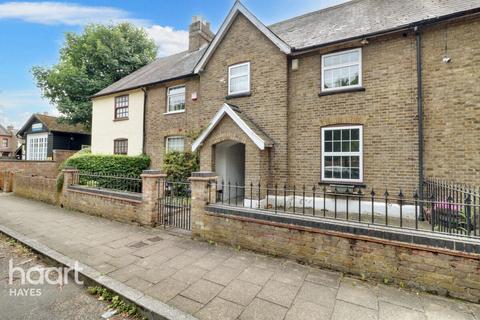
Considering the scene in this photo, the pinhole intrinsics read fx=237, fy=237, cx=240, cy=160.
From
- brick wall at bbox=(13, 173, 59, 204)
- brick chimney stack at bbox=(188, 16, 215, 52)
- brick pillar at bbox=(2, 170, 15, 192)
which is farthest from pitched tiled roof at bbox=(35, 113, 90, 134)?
brick chimney stack at bbox=(188, 16, 215, 52)

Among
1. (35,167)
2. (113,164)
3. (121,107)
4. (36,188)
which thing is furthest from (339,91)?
(35,167)

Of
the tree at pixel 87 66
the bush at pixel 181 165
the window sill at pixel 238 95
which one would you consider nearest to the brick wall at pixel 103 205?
the bush at pixel 181 165

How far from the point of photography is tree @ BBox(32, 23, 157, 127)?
20.9m

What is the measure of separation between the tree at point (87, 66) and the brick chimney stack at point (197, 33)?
8.88m

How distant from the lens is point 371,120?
26.2 feet

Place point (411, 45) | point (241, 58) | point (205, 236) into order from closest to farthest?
point (205, 236)
point (411, 45)
point (241, 58)

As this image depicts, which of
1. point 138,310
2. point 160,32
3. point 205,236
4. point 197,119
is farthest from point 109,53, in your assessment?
point 138,310

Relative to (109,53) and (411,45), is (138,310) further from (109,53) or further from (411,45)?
(109,53)

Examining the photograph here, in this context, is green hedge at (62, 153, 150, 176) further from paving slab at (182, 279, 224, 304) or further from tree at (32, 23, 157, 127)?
paving slab at (182, 279, 224, 304)

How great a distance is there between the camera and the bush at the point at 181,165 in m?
11.5

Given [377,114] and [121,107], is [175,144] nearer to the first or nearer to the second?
[121,107]

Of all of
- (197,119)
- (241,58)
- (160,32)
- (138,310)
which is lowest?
(138,310)

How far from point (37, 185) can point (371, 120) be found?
13850mm

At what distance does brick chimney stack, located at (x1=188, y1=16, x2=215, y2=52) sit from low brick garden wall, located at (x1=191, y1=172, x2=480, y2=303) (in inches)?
577
